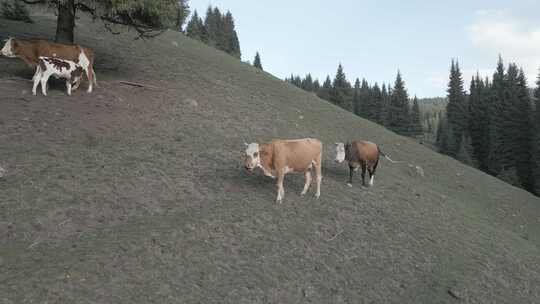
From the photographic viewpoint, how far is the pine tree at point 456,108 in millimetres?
85225

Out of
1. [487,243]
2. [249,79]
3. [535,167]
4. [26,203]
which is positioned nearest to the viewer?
[26,203]

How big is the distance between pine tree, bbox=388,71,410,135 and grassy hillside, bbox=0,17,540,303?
258 feet

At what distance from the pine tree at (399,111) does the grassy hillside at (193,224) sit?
7871 cm

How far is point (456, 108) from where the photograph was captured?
9406cm

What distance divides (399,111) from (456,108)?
1383cm

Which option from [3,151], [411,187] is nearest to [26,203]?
[3,151]

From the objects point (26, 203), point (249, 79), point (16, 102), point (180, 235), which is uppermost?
point (249, 79)

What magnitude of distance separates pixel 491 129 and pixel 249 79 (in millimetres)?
58687

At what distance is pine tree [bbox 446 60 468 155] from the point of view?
85225mm

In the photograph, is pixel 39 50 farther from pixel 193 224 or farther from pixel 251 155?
pixel 193 224

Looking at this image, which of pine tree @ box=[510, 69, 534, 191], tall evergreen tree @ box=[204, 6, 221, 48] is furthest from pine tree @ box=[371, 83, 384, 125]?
tall evergreen tree @ box=[204, 6, 221, 48]

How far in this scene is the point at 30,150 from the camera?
1113 centimetres

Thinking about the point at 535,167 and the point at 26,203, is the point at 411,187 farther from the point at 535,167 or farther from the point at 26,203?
the point at 535,167

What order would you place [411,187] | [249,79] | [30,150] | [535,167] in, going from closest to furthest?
[30,150]
[411,187]
[249,79]
[535,167]
